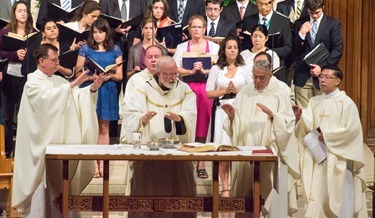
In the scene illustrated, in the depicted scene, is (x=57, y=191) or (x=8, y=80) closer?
(x=57, y=191)

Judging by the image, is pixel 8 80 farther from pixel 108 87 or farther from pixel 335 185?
pixel 335 185

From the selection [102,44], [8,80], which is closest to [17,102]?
[8,80]

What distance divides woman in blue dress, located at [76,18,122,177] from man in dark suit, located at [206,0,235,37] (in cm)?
114

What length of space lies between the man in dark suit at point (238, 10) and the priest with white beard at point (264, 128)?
2506 millimetres

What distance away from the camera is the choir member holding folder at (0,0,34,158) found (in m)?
14.5

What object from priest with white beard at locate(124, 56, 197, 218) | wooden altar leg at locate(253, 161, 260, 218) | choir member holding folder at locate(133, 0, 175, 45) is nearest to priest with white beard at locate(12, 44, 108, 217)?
priest with white beard at locate(124, 56, 197, 218)

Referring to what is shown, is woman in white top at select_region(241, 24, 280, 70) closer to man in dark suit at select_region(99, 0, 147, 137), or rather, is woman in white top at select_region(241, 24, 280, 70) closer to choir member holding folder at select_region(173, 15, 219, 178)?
choir member holding folder at select_region(173, 15, 219, 178)

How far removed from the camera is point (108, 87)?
14.3 meters

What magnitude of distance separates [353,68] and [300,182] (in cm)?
272

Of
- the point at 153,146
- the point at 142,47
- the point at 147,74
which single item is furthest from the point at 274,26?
the point at 153,146

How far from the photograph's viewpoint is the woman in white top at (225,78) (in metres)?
13.7

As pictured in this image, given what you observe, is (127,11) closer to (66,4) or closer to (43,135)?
(66,4)

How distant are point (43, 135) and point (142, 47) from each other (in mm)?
2764

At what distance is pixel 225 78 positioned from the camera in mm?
13758
